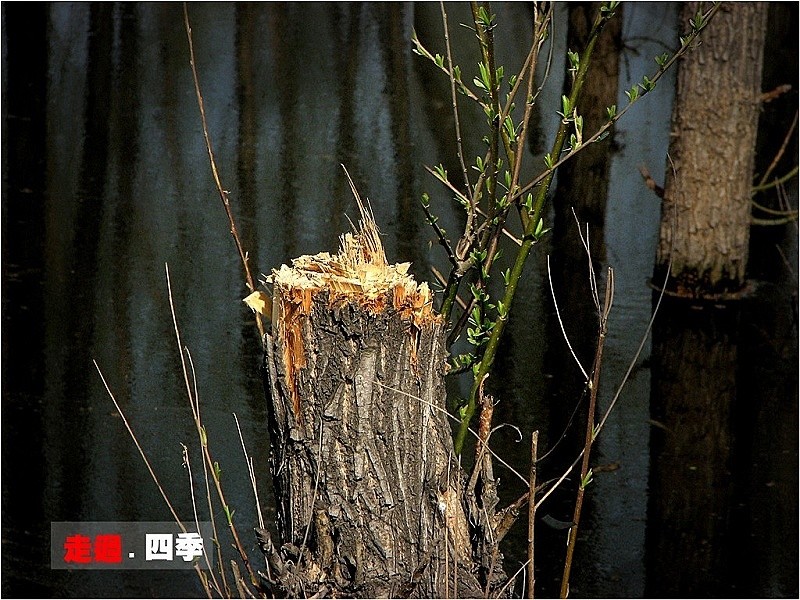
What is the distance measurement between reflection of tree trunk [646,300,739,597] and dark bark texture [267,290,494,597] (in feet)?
4.95

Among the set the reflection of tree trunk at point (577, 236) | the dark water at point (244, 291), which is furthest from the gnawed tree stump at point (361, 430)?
the reflection of tree trunk at point (577, 236)

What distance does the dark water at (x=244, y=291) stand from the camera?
3.73 metres

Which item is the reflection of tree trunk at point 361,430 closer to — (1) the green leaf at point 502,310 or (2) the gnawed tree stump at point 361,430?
(2) the gnawed tree stump at point 361,430

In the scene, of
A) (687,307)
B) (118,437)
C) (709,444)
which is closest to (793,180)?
(687,307)

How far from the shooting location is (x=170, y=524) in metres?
3.66

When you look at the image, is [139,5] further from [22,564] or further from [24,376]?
[22,564]

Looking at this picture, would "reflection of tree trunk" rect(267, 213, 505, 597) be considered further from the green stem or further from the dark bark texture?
the green stem

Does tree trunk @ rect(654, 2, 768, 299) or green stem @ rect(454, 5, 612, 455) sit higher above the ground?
tree trunk @ rect(654, 2, 768, 299)

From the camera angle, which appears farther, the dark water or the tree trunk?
the tree trunk

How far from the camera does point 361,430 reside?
6.82 ft

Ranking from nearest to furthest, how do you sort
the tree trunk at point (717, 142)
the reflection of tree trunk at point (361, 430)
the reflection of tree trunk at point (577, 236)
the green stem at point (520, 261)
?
the reflection of tree trunk at point (361, 430) → the green stem at point (520, 261) → the reflection of tree trunk at point (577, 236) → the tree trunk at point (717, 142)

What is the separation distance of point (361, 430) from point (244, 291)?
11.7 ft

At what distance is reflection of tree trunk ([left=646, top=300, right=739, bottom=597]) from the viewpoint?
138 inches

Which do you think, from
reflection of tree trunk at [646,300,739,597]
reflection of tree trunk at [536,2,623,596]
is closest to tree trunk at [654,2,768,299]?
reflection of tree trunk at [646,300,739,597]
